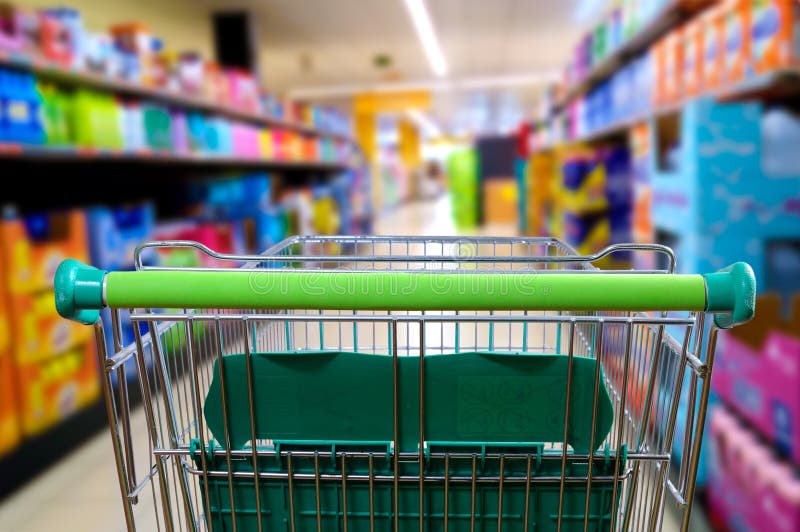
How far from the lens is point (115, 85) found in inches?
124

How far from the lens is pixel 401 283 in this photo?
700 millimetres

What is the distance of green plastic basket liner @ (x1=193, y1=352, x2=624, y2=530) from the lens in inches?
31.7

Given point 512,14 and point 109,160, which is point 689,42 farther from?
point 512,14

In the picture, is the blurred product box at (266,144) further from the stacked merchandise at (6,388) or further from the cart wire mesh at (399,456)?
the cart wire mesh at (399,456)

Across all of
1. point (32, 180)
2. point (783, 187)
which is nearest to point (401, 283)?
point (783, 187)

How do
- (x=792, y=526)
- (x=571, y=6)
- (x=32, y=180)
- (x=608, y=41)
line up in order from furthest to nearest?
(x=571, y=6), (x=608, y=41), (x=32, y=180), (x=792, y=526)

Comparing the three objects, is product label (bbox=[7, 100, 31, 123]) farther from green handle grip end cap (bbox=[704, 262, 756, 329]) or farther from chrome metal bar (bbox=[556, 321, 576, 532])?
green handle grip end cap (bbox=[704, 262, 756, 329])

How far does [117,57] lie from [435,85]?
12.7 m

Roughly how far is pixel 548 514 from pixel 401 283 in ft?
1.32

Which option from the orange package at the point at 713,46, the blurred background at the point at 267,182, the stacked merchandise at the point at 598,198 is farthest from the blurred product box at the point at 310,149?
the orange package at the point at 713,46

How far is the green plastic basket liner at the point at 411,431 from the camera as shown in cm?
80

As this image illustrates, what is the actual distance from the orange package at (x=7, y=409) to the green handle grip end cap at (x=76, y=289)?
6.69 feet

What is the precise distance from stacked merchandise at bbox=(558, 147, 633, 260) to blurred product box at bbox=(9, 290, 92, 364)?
295 cm

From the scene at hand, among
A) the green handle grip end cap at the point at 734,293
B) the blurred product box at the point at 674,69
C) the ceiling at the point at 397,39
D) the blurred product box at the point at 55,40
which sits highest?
the ceiling at the point at 397,39
